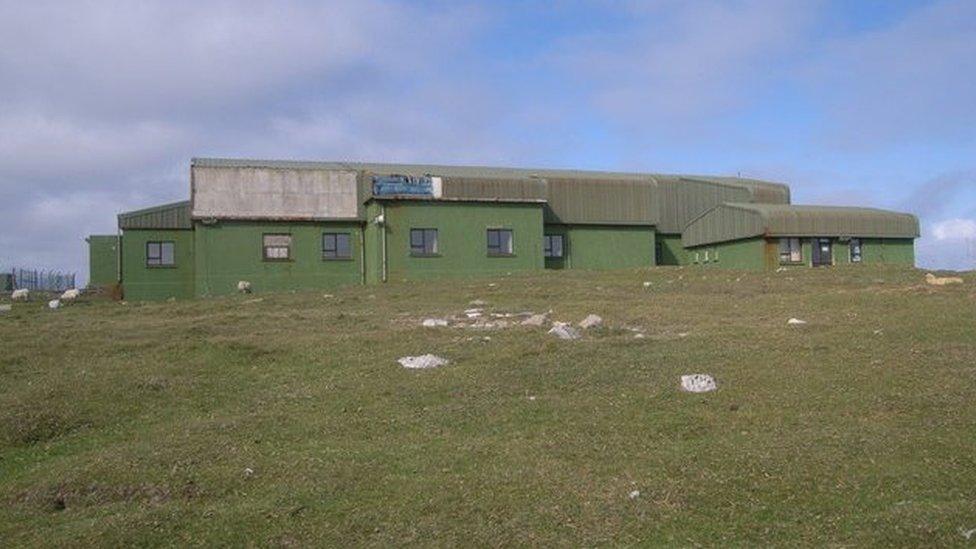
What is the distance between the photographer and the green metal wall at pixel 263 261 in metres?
46.3

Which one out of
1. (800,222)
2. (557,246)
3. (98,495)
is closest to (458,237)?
(557,246)

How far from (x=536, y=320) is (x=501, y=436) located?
12.5 metres

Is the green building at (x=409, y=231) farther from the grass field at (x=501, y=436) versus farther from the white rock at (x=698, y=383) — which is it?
the white rock at (x=698, y=383)

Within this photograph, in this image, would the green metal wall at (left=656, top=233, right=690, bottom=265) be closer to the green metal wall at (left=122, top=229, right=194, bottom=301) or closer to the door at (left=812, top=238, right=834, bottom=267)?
the door at (left=812, top=238, right=834, bottom=267)

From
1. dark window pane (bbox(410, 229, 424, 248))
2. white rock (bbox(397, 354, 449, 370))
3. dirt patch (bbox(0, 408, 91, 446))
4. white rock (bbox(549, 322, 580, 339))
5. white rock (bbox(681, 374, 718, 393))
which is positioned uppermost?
dark window pane (bbox(410, 229, 424, 248))

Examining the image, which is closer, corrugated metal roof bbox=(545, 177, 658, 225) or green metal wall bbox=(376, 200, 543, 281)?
green metal wall bbox=(376, 200, 543, 281)

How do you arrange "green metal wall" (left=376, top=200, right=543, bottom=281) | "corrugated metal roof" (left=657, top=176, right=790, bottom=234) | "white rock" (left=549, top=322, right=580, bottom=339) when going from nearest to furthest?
"white rock" (left=549, top=322, right=580, bottom=339) < "green metal wall" (left=376, top=200, right=543, bottom=281) < "corrugated metal roof" (left=657, top=176, right=790, bottom=234)

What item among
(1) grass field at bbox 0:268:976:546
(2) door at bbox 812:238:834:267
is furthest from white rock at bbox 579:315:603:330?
(2) door at bbox 812:238:834:267

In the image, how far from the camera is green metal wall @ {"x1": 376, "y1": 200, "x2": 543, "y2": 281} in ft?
153

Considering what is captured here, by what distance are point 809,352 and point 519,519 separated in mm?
9966

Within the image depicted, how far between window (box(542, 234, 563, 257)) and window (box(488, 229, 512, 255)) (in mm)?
3434

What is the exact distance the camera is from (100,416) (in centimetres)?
1488

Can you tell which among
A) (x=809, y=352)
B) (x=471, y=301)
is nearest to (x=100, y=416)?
(x=809, y=352)

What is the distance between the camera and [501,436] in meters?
12.9
